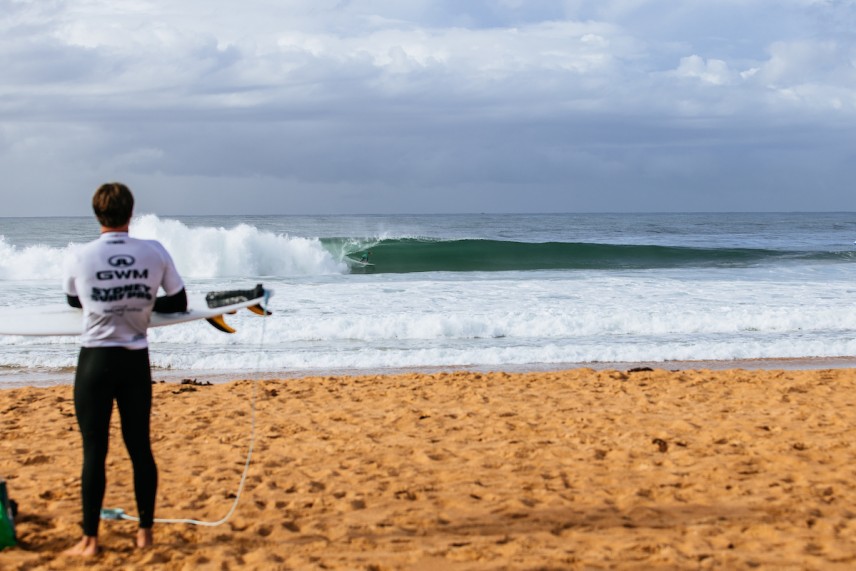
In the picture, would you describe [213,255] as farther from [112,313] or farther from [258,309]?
[112,313]

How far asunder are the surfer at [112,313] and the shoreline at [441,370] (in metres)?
5.43

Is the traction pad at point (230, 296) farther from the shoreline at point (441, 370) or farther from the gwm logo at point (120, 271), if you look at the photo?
the shoreline at point (441, 370)

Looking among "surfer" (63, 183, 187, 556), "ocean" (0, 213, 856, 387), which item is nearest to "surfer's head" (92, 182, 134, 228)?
"surfer" (63, 183, 187, 556)

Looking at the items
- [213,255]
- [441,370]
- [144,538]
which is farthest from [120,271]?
[213,255]

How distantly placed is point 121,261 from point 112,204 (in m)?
0.23

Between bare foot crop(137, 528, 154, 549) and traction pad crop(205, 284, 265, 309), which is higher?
traction pad crop(205, 284, 265, 309)

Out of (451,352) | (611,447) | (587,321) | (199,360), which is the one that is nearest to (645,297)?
(587,321)

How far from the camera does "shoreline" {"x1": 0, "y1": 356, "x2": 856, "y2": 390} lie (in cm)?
895

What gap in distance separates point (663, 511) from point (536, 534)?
0.77 metres

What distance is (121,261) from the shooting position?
327 centimetres

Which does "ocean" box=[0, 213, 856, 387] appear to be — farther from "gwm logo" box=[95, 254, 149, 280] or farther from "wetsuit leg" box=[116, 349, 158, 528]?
"gwm logo" box=[95, 254, 149, 280]

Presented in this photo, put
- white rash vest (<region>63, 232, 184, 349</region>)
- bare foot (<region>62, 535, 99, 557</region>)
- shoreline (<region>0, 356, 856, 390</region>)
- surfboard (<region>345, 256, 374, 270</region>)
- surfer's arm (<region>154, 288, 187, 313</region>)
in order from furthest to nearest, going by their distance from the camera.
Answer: surfboard (<region>345, 256, 374, 270</region>) < shoreline (<region>0, 356, 856, 390</region>) < bare foot (<region>62, 535, 99, 557</region>) < surfer's arm (<region>154, 288, 187, 313</region>) < white rash vest (<region>63, 232, 184, 349</region>)

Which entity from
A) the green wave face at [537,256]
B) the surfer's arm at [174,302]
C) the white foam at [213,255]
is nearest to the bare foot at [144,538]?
the surfer's arm at [174,302]

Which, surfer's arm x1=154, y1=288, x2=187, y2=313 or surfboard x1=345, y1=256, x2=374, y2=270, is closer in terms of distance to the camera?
surfer's arm x1=154, y1=288, x2=187, y2=313
